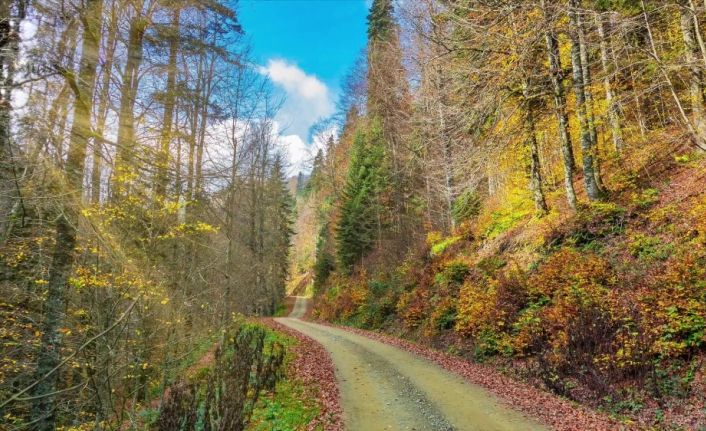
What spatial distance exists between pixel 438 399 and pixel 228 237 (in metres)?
8.99

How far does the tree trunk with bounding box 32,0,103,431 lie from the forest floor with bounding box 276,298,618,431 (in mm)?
4120

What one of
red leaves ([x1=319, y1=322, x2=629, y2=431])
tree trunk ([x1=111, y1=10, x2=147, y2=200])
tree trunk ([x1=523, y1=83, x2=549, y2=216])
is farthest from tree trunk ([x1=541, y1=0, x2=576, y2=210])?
tree trunk ([x1=111, y1=10, x2=147, y2=200])

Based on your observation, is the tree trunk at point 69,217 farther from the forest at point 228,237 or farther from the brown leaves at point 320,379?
the brown leaves at point 320,379

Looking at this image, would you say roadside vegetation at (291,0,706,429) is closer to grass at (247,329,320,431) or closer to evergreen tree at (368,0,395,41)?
grass at (247,329,320,431)

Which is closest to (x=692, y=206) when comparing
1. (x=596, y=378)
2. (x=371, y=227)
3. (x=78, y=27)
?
(x=596, y=378)

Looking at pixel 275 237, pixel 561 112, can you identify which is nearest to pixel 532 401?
pixel 561 112

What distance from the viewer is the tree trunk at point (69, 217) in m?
3.50

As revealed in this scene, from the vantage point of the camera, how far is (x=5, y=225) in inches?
200

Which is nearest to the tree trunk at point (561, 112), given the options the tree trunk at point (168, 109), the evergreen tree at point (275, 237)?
the tree trunk at point (168, 109)

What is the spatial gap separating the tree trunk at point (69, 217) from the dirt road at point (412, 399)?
412cm

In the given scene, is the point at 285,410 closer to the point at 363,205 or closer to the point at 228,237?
the point at 228,237

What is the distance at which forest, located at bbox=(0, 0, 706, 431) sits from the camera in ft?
12.5

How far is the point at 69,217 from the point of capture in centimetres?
427

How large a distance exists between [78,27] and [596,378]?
27.7 ft
